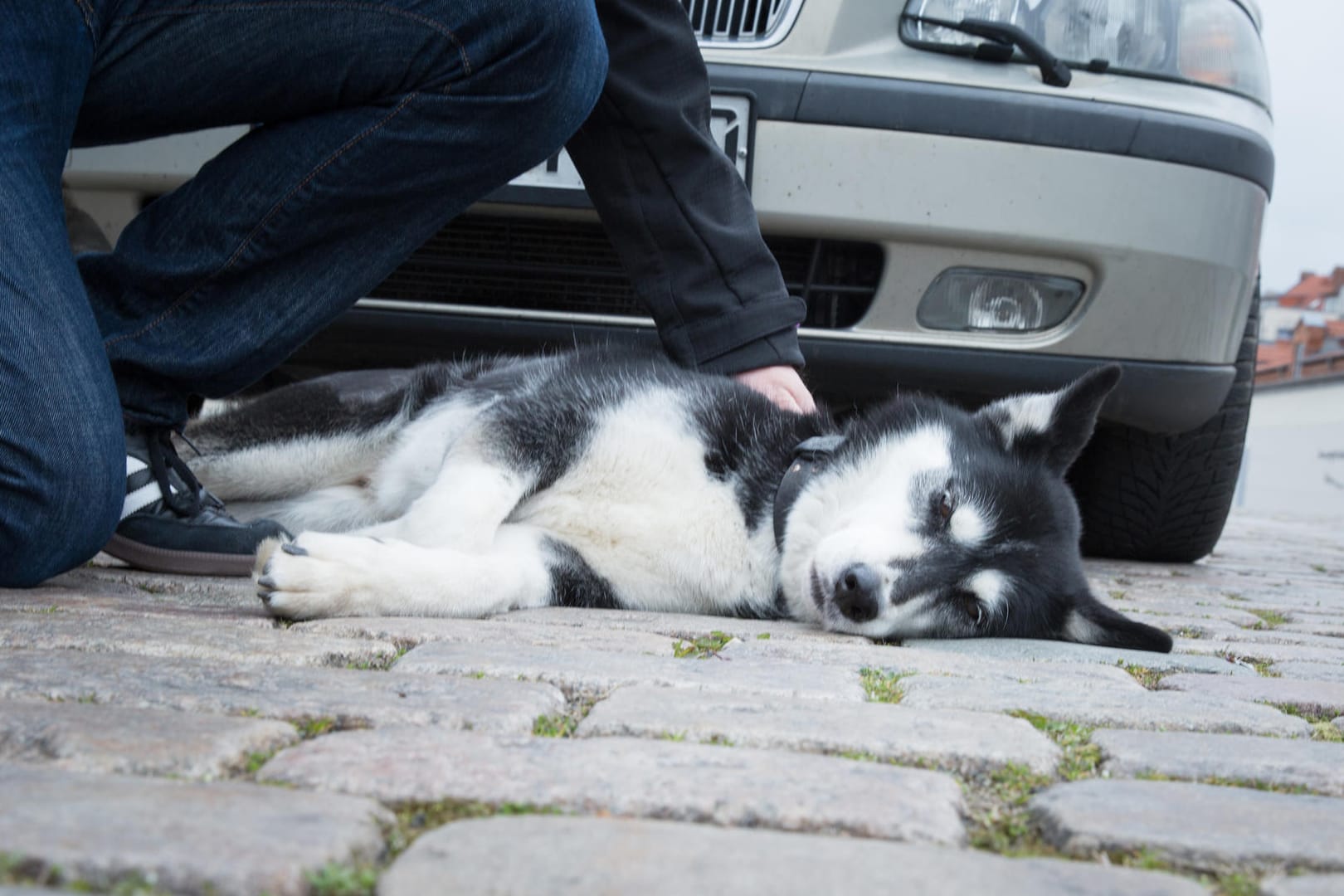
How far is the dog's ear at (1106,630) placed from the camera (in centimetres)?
249

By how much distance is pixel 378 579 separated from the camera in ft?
7.28

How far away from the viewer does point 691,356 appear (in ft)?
10.6

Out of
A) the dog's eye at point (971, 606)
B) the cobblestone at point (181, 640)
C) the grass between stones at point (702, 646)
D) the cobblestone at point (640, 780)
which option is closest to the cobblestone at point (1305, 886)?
the cobblestone at point (640, 780)

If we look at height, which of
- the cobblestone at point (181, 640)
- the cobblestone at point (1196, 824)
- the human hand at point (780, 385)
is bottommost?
the human hand at point (780, 385)

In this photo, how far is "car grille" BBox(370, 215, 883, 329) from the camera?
3.62 meters

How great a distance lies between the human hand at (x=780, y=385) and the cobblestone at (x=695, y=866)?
2.16 meters

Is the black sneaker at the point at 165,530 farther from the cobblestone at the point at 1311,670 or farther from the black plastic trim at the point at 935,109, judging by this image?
the cobblestone at the point at 1311,670

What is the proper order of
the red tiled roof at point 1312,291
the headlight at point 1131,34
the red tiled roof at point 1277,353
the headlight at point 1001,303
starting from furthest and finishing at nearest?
the red tiled roof at point 1312,291, the red tiled roof at point 1277,353, the headlight at point 1001,303, the headlight at point 1131,34

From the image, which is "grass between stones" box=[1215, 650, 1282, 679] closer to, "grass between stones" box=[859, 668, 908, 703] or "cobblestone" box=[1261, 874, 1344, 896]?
"grass between stones" box=[859, 668, 908, 703]

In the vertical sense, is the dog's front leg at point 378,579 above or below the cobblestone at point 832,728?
below

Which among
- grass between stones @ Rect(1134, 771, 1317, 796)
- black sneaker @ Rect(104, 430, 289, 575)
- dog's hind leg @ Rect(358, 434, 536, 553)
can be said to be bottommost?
black sneaker @ Rect(104, 430, 289, 575)

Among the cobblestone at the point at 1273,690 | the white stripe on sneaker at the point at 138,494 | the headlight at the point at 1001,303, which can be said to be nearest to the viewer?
the cobblestone at the point at 1273,690

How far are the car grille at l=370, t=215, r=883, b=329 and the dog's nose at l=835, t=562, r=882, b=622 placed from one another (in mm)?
1256

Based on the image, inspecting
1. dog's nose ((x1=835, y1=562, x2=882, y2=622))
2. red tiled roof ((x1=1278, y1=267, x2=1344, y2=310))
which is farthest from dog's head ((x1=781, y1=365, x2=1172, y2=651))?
red tiled roof ((x1=1278, y1=267, x2=1344, y2=310))
